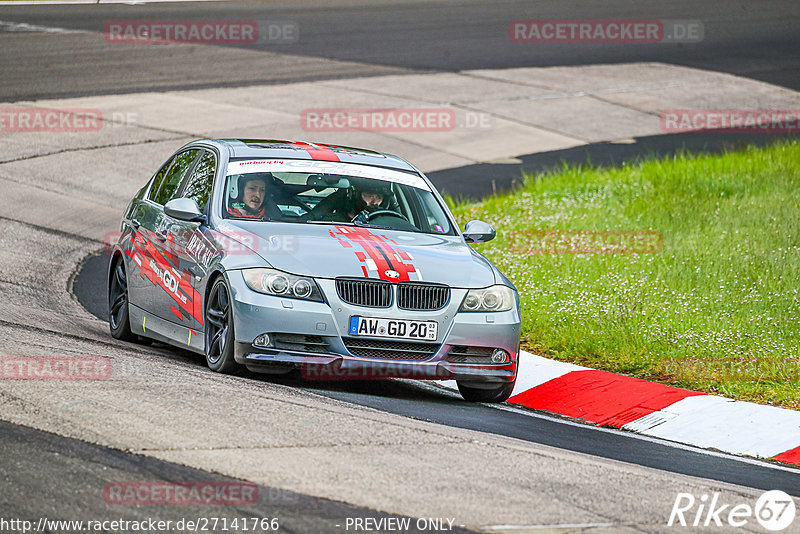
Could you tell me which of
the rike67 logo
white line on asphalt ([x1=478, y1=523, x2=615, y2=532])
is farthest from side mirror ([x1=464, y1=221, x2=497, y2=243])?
white line on asphalt ([x1=478, y1=523, x2=615, y2=532])

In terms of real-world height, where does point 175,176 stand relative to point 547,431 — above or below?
above

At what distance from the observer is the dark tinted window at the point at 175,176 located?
1010 centimetres

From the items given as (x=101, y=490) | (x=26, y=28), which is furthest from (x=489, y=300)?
Result: (x=26, y=28)

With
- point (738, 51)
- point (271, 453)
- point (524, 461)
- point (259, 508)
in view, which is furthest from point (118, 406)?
point (738, 51)

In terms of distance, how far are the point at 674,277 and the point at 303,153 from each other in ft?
13.7

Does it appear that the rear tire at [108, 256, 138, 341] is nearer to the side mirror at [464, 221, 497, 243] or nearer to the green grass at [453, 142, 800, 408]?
the side mirror at [464, 221, 497, 243]

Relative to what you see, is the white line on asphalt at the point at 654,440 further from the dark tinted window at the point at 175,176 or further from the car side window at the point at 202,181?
the dark tinted window at the point at 175,176

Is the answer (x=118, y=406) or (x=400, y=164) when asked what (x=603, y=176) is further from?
(x=118, y=406)

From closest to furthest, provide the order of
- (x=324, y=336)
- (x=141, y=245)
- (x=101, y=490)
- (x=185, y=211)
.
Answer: (x=101, y=490) → (x=324, y=336) → (x=185, y=211) → (x=141, y=245)

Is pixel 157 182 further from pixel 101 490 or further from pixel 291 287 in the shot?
pixel 101 490

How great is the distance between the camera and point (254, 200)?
30.0 ft

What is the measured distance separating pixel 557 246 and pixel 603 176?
4775mm

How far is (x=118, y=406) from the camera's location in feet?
22.2

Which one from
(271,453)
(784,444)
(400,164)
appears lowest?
(784,444)
